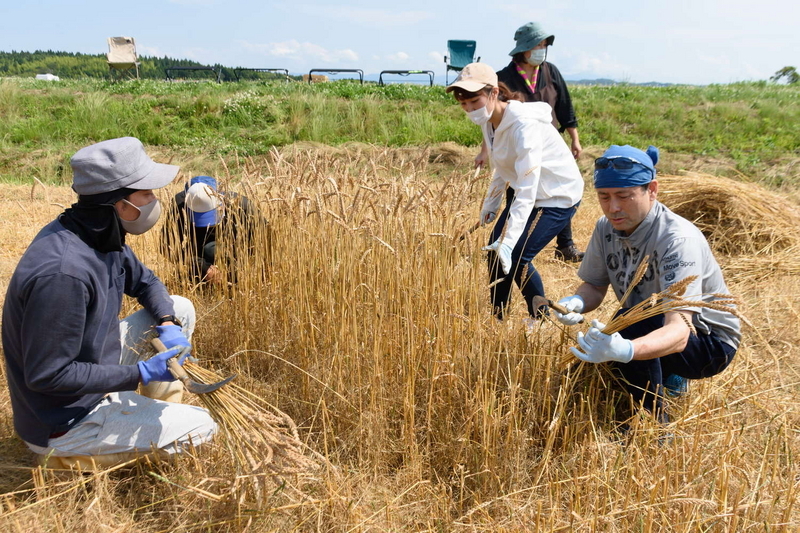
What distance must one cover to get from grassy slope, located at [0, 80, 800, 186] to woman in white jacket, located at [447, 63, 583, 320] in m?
5.27

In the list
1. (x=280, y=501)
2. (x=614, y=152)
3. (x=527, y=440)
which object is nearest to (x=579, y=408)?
(x=527, y=440)

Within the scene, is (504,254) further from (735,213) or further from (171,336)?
(735,213)

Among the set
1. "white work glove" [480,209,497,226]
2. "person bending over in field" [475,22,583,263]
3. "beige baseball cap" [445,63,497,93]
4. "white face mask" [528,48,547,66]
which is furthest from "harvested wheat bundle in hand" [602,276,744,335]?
"white face mask" [528,48,547,66]

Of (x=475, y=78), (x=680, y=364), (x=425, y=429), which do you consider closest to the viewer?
(x=680, y=364)

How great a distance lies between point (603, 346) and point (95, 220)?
5.46 feet

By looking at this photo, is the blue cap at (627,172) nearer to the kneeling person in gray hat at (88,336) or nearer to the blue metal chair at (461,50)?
the kneeling person in gray hat at (88,336)

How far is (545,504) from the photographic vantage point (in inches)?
75.0

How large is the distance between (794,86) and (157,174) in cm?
1503

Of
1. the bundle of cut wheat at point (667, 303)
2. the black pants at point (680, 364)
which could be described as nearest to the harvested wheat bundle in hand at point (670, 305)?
the bundle of cut wheat at point (667, 303)

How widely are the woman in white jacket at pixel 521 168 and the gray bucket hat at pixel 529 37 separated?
1.10 metres

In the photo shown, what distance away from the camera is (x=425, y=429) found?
7.17ft

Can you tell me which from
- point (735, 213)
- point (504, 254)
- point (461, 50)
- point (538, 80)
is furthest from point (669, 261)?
point (461, 50)

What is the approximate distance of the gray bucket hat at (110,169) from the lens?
1810mm

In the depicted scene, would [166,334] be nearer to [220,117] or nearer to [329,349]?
[329,349]
